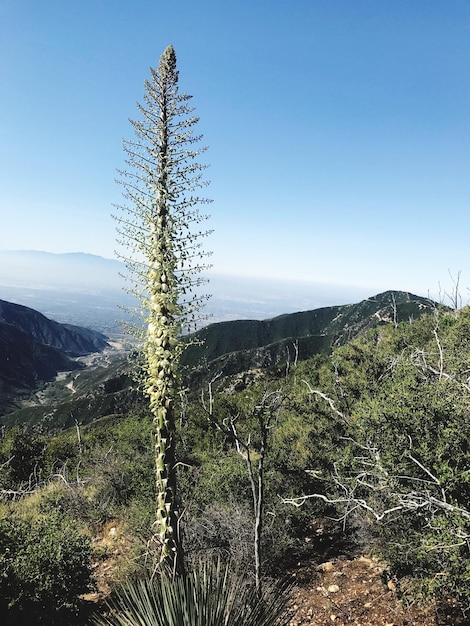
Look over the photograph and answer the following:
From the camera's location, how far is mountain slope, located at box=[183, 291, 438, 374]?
7700cm

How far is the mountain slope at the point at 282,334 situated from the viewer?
77.0 metres

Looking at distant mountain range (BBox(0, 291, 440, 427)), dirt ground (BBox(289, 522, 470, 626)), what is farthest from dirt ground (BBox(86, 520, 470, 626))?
distant mountain range (BBox(0, 291, 440, 427))

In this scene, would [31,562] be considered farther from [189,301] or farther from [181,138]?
[181,138]

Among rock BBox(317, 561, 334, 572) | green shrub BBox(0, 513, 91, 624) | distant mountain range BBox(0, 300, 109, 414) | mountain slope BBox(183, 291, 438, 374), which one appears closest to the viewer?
green shrub BBox(0, 513, 91, 624)

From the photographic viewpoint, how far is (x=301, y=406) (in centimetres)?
1439

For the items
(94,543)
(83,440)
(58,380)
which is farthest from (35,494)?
(58,380)

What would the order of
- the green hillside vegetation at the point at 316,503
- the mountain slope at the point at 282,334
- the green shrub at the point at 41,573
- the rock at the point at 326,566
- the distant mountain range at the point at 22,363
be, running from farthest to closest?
the distant mountain range at the point at 22,363 < the mountain slope at the point at 282,334 < the rock at the point at 326,566 < the green shrub at the point at 41,573 < the green hillside vegetation at the point at 316,503

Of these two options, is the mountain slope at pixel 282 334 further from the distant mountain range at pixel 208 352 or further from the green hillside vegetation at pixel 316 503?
the green hillside vegetation at pixel 316 503

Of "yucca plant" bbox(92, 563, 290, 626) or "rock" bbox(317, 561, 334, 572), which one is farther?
"rock" bbox(317, 561, 334, 572)

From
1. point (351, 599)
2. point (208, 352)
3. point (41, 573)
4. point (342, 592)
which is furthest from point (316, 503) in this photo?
point (208, 352)

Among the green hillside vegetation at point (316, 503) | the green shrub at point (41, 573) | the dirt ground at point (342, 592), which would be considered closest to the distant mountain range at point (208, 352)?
the green hillside vegetation at point (316, 503)

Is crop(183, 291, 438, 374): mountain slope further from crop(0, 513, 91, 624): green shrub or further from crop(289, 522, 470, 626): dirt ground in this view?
crop(0, 513, 91, 624): green shrub

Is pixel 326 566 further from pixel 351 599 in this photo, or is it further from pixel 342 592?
pixel 351 599

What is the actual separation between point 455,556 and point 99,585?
18.5 ft
